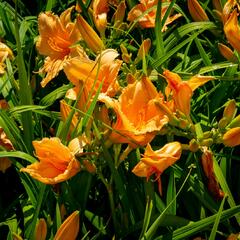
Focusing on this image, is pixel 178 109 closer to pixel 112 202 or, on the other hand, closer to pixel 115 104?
pixel 115 104

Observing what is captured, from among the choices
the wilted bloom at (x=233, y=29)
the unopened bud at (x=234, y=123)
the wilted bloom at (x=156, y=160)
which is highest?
the wilted bloom at (x=233, y=29)

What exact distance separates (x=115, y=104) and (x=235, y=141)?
27 cm

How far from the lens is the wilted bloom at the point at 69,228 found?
1.12m

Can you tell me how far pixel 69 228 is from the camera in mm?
1126

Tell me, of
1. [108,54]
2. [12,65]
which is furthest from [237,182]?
[12,65]

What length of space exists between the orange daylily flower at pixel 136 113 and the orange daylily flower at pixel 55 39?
0.39 meters

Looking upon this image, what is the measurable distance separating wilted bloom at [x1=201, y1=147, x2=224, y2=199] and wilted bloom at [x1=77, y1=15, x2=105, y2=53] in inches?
17.4

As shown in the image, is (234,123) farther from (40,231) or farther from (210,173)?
(40,231)

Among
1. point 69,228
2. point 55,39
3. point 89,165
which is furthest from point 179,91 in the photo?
point 55,39

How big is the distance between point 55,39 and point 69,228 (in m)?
0.63

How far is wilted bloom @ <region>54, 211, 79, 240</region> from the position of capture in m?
1.12

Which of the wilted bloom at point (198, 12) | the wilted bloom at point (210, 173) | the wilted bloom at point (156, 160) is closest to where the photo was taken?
the wilted bloom at point (156, 160)

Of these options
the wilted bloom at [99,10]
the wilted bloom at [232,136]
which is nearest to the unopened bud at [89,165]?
the wilted bloom at [232,136]

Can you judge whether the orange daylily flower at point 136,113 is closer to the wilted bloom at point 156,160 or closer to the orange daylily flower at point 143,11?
the wilted bloom at point 156,160
